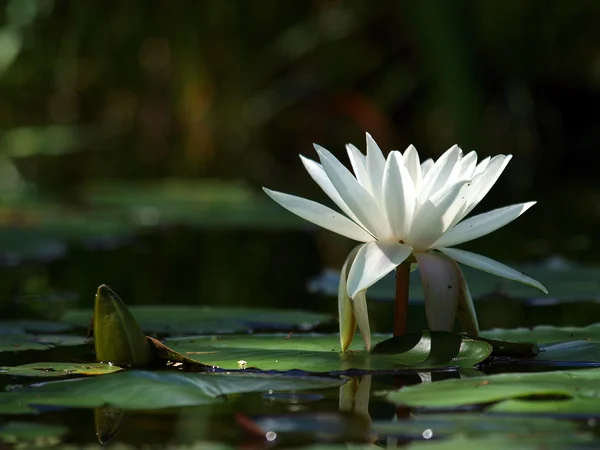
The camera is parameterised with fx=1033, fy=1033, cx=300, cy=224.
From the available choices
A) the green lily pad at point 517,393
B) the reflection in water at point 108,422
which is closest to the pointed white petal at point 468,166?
the green lily pad at point 517,393

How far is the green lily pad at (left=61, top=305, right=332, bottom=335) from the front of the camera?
183 cm

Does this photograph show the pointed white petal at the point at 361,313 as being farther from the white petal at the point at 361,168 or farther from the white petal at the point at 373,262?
the white petal at the point at 361,168

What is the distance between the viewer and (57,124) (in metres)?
10.3

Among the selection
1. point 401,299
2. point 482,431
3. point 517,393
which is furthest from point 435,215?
point 482,431

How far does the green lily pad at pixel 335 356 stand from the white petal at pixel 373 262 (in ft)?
0.32

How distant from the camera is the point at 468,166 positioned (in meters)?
1.47

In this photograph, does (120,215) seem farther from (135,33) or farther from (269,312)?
(135,33)

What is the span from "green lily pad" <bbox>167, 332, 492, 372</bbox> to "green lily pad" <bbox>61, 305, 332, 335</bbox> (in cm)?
32

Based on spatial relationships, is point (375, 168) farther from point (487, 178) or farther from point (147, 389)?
point (147, 389)

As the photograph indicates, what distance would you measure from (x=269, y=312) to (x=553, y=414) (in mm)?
935

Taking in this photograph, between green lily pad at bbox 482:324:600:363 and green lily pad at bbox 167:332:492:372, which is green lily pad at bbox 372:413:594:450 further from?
green lily pad at bbox 482:324:600:363

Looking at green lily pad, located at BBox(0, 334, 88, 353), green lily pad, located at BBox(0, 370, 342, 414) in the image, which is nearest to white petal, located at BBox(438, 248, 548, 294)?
green lily pad, located at BBox(0, 370, 342, 414)

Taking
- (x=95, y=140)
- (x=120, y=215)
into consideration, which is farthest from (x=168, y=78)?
(x=120, y=215)

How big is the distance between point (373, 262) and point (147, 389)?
1.18ft
